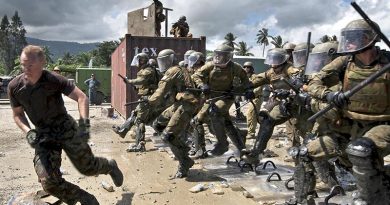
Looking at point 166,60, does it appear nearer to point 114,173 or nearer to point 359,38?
point 114,173

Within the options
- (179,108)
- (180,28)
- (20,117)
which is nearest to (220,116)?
(179,108)

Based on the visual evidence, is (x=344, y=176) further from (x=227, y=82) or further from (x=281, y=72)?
(x=227, y=82)

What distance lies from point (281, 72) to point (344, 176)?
1617mm

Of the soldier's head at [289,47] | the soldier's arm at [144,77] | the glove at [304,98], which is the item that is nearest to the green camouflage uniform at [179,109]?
the soldier's head at [289,47]

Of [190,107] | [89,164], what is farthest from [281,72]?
[89,164]

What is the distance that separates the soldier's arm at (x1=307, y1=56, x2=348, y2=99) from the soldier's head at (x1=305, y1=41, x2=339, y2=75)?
1047 mm

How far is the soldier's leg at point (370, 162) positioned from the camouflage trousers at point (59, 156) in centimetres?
230

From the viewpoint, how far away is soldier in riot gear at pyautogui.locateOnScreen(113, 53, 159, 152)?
29.1 feet

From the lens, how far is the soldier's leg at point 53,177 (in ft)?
14.2

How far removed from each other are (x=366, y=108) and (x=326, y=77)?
58 cm

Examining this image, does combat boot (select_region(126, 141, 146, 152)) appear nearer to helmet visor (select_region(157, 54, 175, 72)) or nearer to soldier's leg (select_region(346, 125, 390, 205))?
helmet visor (select_region(157, 54, 175, 72))

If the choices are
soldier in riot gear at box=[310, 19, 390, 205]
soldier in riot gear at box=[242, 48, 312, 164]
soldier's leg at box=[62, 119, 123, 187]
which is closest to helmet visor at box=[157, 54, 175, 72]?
soldier in riot gear at box=[242, 48, 312, 164]

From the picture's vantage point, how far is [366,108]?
152 inches

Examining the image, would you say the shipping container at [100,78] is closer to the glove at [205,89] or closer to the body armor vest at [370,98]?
the glove at [205,89]
